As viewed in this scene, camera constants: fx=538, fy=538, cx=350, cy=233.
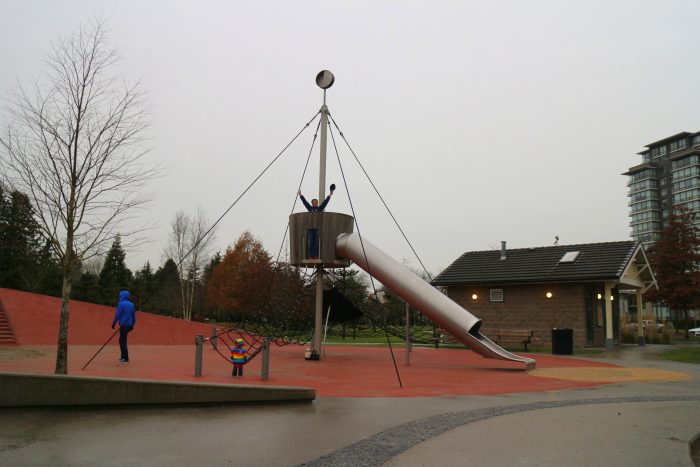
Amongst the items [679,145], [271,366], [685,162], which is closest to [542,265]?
[271,366]

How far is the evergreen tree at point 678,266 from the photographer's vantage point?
31.3 m

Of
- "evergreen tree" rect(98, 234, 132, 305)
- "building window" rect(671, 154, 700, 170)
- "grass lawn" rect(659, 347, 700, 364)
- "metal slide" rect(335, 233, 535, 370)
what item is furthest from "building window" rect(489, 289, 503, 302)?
"building window" rect(671, 154, 700, 170)

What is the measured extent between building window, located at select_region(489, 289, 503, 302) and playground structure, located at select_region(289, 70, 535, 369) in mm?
10687

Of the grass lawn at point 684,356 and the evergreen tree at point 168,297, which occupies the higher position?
the evergreen tree at point 168,297

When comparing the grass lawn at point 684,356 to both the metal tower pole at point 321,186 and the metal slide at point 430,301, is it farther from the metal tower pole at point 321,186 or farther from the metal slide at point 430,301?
the metal tower pole at point 321,186

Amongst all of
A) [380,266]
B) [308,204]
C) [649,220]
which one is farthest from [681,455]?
[649,220]

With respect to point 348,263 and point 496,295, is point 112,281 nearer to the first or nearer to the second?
point 496,295

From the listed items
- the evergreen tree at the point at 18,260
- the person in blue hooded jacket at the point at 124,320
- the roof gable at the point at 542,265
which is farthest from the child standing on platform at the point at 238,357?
the evergreen tree at the point at 18,260

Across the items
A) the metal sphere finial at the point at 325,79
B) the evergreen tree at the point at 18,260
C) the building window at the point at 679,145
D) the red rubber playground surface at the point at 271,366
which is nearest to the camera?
the red rubber playground surface at the point at 271,366

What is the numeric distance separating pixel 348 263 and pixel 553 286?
38.1 feet

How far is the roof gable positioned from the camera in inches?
917

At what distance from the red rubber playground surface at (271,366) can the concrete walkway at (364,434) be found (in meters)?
1.99

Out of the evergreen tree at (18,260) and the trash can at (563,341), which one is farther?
the evergreen tree at (18,260)

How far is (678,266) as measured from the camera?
3206cm
